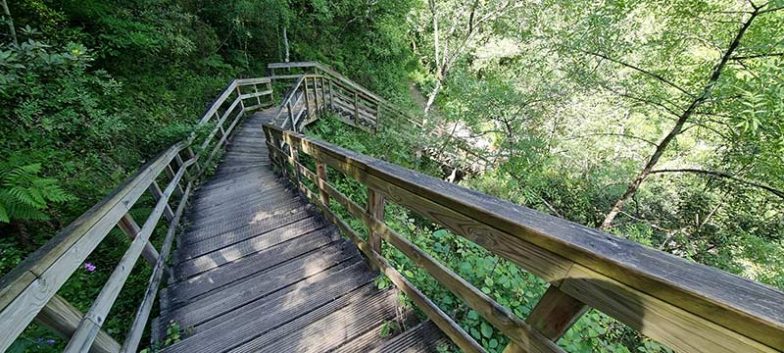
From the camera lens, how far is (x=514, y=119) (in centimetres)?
794

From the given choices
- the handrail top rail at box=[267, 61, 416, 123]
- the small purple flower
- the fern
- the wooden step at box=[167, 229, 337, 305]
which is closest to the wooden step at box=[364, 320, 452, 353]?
the wooden step at box=[167, 229, 337, 305]

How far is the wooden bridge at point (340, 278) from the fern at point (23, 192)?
0.61 meters

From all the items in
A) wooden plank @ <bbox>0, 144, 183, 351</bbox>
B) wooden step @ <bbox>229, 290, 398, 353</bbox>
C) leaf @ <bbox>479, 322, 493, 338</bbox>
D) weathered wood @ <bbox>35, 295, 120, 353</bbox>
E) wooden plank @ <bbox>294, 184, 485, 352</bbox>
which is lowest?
wooden step @ <bbox>229, 290, 398, 353</bbox>

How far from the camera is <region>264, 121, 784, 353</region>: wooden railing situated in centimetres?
62

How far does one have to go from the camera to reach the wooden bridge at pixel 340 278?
721 mm

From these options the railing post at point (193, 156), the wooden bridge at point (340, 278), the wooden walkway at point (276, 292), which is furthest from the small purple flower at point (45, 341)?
the railing post at point (193, 156)

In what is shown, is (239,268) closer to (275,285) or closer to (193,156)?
(275,285)

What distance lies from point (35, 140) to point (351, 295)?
3.49 m

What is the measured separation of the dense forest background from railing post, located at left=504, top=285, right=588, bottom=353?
817 mm

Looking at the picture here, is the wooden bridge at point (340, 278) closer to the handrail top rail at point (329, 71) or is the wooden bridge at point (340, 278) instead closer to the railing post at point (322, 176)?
the railing post at point (322, 176)

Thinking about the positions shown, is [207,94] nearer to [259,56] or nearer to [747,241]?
[259,56]

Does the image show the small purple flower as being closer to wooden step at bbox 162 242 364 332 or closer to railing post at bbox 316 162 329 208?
wooden step at bbox 162 242 364 332

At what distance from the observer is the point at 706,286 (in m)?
0.66

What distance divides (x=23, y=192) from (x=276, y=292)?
1923 mm
